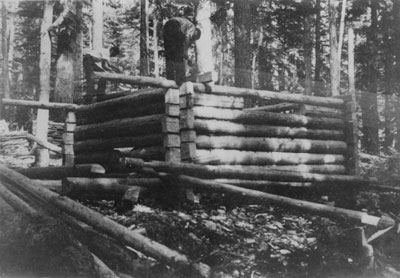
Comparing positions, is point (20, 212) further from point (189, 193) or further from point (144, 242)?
point (189, 193)

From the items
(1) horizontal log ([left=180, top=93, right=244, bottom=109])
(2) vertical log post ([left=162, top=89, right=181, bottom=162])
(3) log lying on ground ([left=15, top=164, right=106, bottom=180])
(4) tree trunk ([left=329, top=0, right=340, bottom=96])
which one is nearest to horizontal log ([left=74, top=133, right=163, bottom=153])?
(2) vertical log post ([left=162, top=89, right=181, bottom=162])

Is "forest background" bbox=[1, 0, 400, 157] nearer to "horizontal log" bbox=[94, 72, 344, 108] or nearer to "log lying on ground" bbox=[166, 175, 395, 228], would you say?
"horizontal log" bbox=[94, 72, 344, 108]

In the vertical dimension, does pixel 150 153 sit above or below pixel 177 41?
below

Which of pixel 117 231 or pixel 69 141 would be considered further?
pixel 69 141

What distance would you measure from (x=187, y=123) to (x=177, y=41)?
5.09 feet

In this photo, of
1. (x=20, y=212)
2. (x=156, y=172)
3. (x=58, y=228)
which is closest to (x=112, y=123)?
(x=156, y=172)

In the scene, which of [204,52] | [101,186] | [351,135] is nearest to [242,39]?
[204,52]

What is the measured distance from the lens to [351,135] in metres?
9.38

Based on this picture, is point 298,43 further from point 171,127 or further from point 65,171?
point 65,171

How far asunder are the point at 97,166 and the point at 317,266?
10.2 ft

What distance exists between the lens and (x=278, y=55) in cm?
2897

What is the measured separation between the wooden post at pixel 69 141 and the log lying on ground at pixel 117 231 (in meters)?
4.32

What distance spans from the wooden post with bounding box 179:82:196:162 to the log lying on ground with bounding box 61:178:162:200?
2.79 feet

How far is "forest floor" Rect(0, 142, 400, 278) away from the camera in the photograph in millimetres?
3449
